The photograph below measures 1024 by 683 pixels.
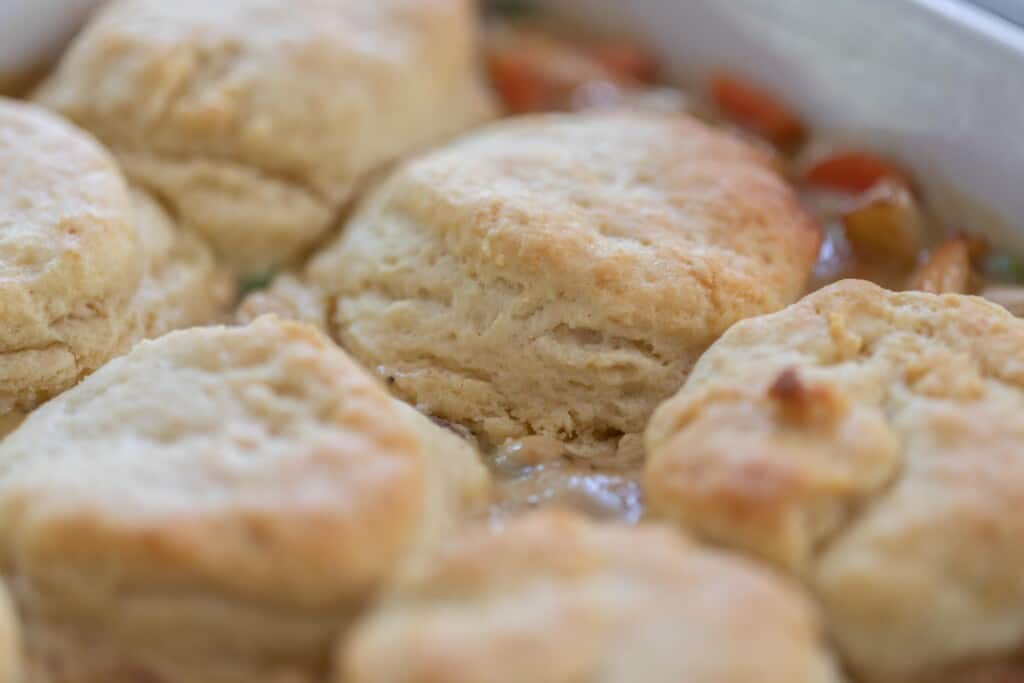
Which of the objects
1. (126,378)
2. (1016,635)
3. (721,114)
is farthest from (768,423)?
(721,114)

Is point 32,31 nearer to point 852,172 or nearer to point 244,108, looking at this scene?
point 244,108

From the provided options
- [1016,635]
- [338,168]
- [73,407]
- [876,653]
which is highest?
[1016,635]

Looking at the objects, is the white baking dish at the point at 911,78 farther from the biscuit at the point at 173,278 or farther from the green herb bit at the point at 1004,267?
the biscuit at the point at 173,278

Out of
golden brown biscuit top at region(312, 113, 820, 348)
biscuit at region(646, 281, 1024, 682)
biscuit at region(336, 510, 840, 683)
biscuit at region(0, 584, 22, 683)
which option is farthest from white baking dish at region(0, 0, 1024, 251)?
biscuit at region(0, 584, 22, 683)

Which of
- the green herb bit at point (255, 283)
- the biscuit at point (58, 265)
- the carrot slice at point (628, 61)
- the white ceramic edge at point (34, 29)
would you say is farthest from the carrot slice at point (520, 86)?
the biscuit at point (58, 265)

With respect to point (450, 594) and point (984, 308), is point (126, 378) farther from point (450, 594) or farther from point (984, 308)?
point (984, 308)

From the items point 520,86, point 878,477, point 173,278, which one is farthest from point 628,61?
point 878,477
